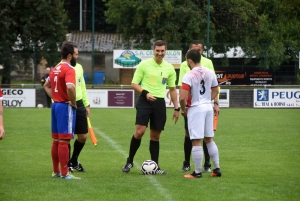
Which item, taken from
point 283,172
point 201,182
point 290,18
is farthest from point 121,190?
point 290,18

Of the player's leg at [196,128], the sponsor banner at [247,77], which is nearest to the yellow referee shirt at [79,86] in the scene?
the player's leg at [196,128]

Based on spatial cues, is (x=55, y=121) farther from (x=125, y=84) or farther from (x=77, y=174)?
(x=125, y=84)

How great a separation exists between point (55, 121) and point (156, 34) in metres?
30.8

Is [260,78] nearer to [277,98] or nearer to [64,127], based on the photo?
[277,98]

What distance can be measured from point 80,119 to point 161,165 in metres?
1.77

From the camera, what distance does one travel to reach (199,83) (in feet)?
31.2

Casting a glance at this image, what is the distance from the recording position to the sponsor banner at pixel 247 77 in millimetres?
32812

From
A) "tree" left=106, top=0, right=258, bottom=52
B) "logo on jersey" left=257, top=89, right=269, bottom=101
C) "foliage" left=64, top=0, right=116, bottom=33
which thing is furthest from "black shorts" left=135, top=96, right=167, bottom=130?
"foliage" left=64, top=0, right=116, bottom=33

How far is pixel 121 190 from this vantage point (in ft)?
28.3

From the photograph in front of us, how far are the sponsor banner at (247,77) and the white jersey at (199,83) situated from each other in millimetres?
23358

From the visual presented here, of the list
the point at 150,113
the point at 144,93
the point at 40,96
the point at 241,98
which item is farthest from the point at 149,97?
the point at 241,98

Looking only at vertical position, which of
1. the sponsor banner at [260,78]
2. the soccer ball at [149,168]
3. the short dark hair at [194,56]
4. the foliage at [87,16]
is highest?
the foliage at [87,16]

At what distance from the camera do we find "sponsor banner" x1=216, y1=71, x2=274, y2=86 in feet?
108

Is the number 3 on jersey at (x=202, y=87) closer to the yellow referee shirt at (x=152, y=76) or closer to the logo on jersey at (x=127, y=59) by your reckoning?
the yellow referee shirt at (x=152, y=76)
